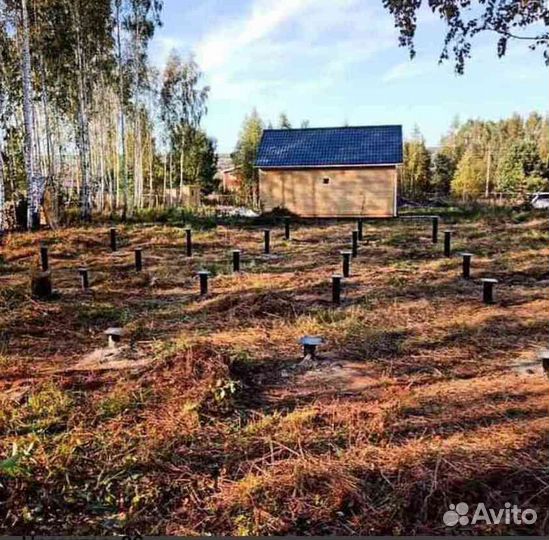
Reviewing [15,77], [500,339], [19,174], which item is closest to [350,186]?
[15,77]

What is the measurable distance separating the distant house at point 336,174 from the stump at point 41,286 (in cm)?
1428

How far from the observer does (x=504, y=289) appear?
7.55 metres

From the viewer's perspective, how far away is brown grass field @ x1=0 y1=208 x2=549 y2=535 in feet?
8.23

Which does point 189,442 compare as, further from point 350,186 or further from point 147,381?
point 350,186

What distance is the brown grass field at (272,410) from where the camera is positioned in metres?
2.51

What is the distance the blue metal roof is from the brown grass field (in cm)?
1341

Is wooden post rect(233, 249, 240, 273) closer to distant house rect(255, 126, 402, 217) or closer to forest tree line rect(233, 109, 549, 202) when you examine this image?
distant house rect(255, 126, 402, 217)

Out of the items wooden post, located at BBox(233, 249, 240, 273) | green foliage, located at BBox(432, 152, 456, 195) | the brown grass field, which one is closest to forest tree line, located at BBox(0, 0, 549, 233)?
green foliage, located at BBox(432, 152, 456, 195)

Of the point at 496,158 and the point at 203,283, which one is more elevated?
the point at 496,158

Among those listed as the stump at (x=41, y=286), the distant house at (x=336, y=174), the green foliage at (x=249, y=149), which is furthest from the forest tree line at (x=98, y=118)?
the stump at (x=41, y=286)

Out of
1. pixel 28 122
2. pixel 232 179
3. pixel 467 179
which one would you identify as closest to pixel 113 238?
pixel 28 122

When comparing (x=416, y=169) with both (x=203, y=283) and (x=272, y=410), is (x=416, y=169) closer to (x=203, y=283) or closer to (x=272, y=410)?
(x=203, y=283)

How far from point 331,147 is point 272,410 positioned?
18.9 meters

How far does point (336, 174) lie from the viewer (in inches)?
813
